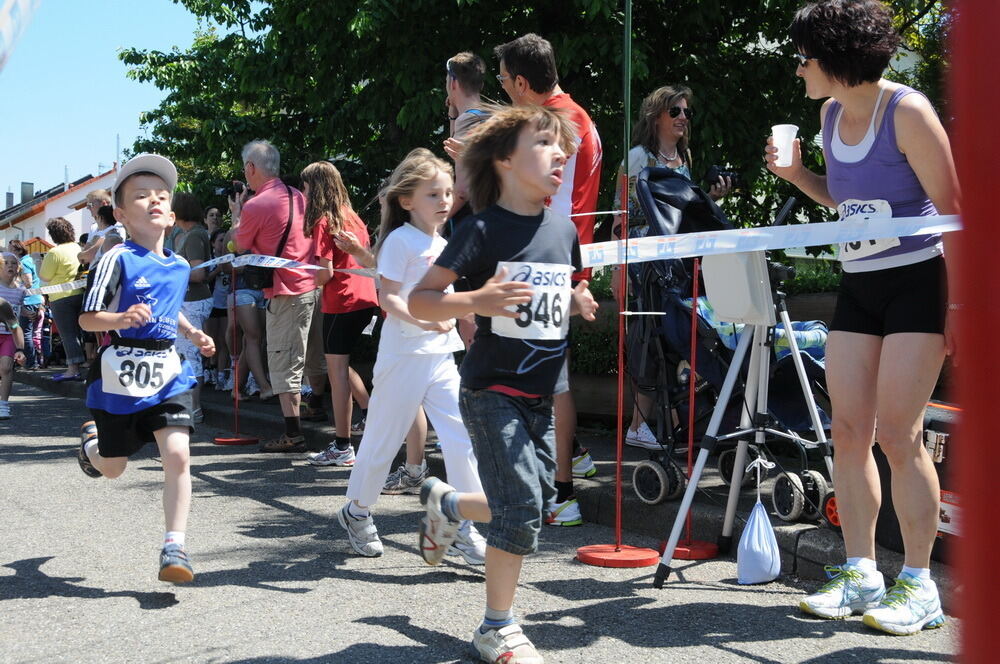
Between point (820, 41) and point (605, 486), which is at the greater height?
point (820, 41)

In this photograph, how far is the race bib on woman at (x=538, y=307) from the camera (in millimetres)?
3609

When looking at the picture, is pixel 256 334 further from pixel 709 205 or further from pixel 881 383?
pixel 881 383

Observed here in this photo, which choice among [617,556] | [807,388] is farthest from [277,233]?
[807,388]

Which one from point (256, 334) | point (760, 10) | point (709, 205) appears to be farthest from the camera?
point (256, 334)

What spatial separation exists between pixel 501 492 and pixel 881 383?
4.49 ft

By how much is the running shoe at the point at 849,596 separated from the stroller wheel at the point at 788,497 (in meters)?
0.88

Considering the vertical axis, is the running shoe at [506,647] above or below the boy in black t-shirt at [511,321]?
below

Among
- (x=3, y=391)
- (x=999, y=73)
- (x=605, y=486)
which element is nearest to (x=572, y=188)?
(x=605, y=486)

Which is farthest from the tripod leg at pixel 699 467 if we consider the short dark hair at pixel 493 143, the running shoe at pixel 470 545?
the short dark hair at pixel 493 143

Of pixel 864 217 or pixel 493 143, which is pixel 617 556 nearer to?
pixel 864 217

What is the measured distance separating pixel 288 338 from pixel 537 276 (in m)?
4.95

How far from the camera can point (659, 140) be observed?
6289 millimetres

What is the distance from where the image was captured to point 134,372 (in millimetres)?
4746

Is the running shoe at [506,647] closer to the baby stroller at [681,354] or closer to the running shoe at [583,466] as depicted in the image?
the baby stroller at [681,354]
